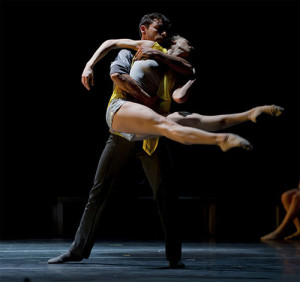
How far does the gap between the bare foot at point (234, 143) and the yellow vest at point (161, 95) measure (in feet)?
1.82

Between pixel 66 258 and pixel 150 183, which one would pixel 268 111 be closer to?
pixel 150 183

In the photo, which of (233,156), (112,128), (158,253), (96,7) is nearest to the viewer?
(112,128)

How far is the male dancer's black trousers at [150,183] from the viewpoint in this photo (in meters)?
2.66

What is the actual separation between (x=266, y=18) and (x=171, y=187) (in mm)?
4258

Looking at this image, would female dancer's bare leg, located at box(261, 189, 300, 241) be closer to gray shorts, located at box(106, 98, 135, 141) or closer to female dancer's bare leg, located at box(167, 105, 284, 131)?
female dancer's bare leg, located at box(167, 105, 284, 131)

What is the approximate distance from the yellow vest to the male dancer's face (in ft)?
0.16

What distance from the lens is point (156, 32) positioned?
281 cm

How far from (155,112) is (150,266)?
2.44 ft

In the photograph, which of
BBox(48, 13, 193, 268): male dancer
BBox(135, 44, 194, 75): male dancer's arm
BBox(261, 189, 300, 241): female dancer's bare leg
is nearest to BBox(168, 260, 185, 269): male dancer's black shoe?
BBox(48, 13, 193, 268): male dancer

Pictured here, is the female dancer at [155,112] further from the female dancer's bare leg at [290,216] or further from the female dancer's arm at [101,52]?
the female dancer's bare leg at [290,216]

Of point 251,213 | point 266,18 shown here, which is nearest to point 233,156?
point 251,213

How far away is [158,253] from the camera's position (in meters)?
3.50

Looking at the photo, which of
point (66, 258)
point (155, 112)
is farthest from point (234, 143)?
point (66, 258)

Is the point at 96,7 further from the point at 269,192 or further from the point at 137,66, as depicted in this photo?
Answer: the point at 137,66
